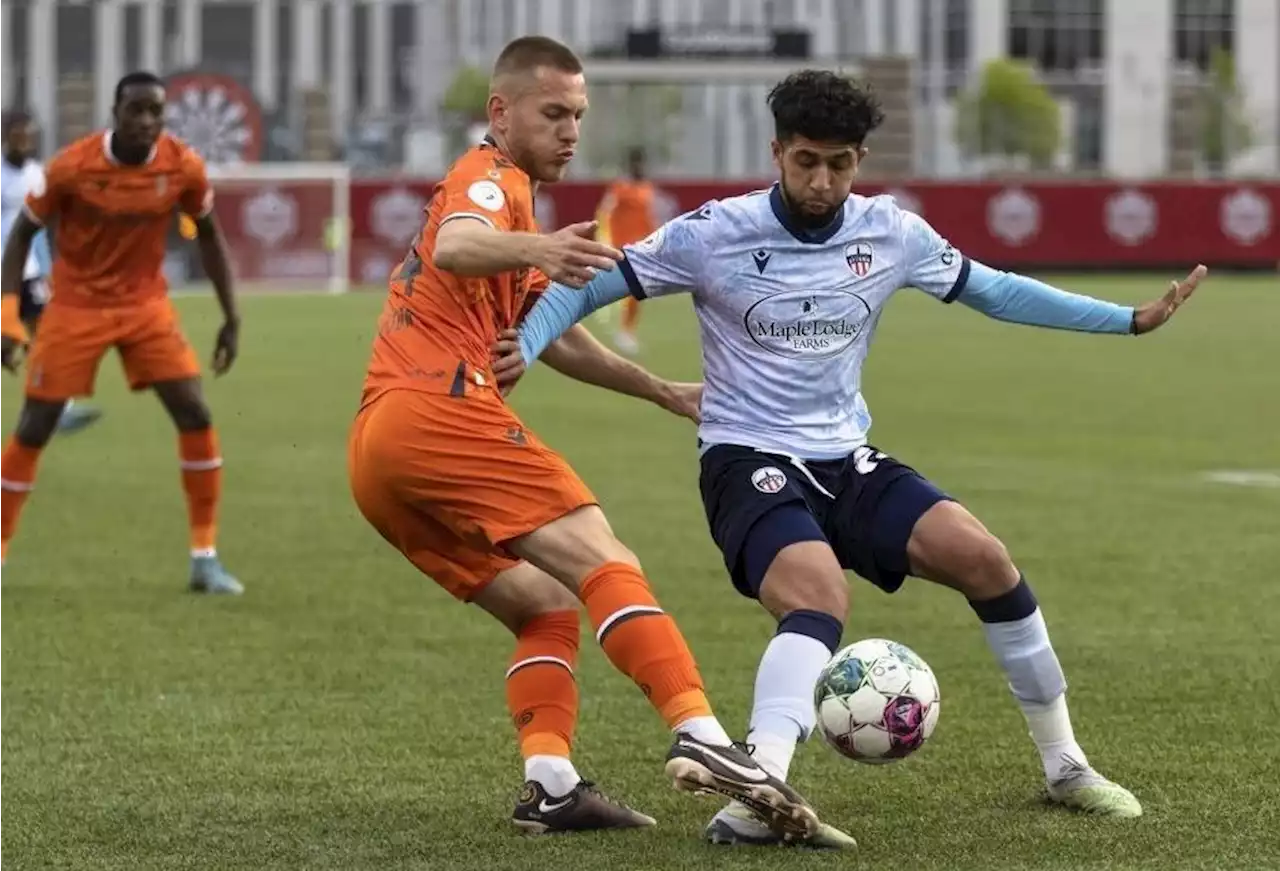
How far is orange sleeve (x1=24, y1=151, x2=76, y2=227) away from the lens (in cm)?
1021

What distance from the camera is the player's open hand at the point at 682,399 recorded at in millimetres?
6445

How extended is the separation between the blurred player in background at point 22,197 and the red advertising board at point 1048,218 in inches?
909

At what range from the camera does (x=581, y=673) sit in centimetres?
849

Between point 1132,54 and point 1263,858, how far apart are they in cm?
7024

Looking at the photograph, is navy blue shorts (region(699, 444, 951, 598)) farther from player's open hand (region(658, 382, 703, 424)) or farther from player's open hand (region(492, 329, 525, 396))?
player's open hand (region(492, 329, 525, 396))

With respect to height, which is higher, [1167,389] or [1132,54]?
[1132,54]

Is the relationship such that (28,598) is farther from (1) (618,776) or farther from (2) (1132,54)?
(2) (1132,54)

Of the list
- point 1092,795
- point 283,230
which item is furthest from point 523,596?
point 283,230

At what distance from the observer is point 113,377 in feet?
80.9

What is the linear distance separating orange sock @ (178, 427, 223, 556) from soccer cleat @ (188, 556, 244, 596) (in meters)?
0.05

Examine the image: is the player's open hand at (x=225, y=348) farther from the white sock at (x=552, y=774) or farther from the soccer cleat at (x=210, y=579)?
the white sock at (x=552, y=774)

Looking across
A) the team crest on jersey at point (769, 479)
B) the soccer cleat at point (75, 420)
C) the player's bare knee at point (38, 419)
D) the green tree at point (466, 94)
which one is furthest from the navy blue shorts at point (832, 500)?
the green tree at point (466, 94)

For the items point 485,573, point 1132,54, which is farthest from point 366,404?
point 1132,54

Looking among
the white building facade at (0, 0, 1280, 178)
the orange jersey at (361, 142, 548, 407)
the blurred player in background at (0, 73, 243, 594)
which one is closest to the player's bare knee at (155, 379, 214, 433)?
the blurred player in background at (0, 73, 243, 594)
